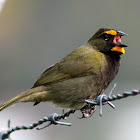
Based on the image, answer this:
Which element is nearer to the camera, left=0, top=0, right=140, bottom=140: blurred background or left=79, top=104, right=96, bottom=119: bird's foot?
left=79, top=104, right=96, bottom=119: bird's foot

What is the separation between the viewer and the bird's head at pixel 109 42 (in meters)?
5.88

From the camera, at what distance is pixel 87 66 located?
5770mm

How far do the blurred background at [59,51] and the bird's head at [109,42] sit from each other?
402 centimetres

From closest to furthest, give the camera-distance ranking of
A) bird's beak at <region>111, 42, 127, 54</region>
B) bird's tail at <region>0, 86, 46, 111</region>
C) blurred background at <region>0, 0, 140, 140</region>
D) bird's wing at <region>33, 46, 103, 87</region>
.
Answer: bird's tail at <region>0, 86, 46, 111</region> → bird's wing at <region>33, 46, 103, 87</region> → bird's beak at <region>111, 42, 127, 54</region> → blurred background at <region>0, 0, 140, 140</region>

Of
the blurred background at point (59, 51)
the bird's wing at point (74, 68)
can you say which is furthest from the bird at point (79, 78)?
the blurred background at point (59, 51)

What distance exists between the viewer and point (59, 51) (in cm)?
1455

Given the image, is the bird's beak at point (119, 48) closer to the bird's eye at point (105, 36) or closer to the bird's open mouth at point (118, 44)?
the bird's open mouth at point (118, 44)

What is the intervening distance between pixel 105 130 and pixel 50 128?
1.27m

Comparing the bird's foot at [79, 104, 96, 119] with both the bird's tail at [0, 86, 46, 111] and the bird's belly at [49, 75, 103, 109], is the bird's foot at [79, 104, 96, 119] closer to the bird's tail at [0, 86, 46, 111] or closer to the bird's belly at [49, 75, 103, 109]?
the bird's belly at [49, 75, 103, 109]

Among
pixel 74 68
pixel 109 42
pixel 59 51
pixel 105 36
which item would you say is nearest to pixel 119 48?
pixel 109 42

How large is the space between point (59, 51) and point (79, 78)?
8.86m

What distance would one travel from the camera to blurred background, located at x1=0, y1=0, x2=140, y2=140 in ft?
34.4

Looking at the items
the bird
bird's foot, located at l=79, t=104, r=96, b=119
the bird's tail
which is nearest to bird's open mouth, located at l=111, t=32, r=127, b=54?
the bird

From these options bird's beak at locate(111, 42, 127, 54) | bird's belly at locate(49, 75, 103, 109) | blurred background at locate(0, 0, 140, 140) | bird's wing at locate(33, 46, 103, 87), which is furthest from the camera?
blurred background at locate(0, 0, 140, 140)
